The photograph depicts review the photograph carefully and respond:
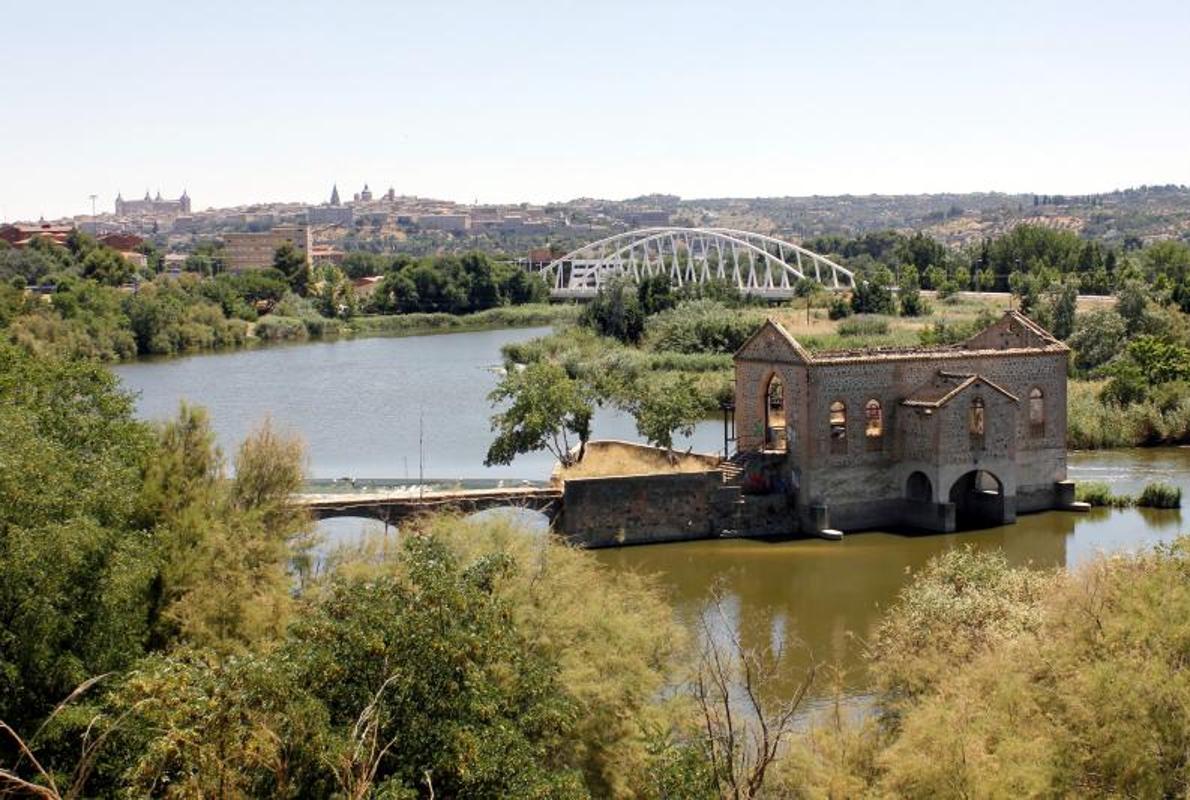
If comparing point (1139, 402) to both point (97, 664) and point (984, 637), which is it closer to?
point (984, 637)

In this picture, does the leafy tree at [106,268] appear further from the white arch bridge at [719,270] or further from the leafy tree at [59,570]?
the leafy tree at [59,570]

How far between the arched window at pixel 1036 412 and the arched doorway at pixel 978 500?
1540 mm

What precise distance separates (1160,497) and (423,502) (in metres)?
17.5

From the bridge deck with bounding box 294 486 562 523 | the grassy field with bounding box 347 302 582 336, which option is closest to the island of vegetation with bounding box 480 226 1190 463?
the bridge deck with bounding box 294 486 562 523

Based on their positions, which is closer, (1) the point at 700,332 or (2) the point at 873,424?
(2) the point at 873,424

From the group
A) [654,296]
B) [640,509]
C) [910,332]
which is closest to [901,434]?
[640,509]

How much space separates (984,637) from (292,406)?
3983cm

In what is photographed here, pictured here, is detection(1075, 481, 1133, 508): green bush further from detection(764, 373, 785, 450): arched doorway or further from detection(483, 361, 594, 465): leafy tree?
detection(483, 361, 594, 465): leafy tree

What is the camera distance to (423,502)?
100ft

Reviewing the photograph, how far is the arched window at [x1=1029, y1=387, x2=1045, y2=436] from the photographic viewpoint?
3481cm

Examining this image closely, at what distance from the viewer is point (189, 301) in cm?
8831

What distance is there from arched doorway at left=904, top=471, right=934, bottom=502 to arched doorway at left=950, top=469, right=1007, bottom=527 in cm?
67

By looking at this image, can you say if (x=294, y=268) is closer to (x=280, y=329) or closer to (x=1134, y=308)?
(x=280, y=329)

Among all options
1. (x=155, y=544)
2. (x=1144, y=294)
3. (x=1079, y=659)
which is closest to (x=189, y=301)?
(x=1144, y=294)
